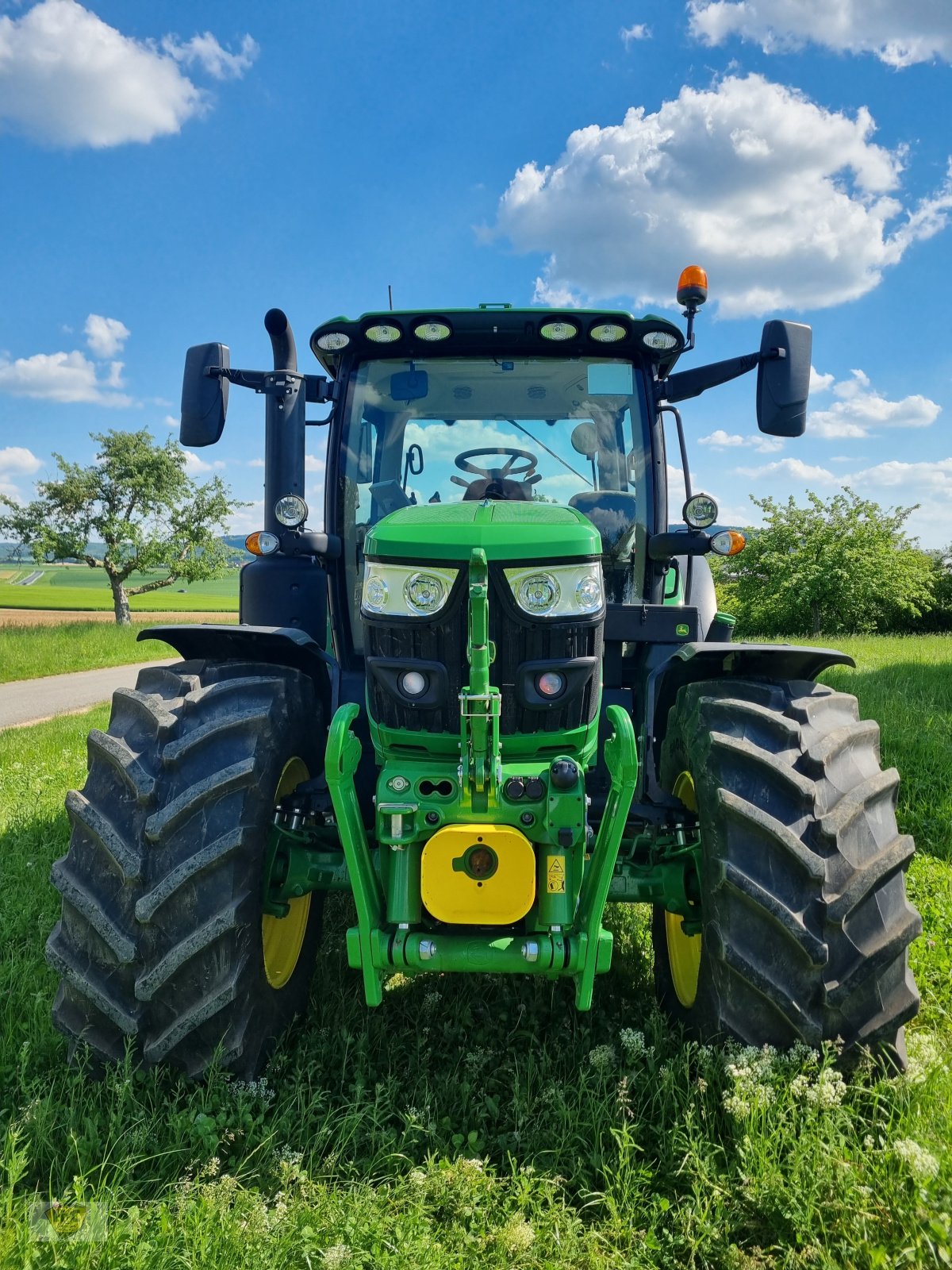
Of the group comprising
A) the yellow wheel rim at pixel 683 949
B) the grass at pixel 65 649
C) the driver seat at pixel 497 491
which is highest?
the driver seat at pixel 497 491

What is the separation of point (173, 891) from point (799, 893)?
1.73m

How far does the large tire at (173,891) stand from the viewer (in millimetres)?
2404

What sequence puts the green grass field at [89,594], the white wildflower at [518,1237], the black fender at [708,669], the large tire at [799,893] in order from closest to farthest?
→ the white wildflower at [518,1237] → the large tire at [799,893] → the black fender at [708,669] → the green grass field at [89,594]

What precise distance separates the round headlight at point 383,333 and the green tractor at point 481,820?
0.93 m

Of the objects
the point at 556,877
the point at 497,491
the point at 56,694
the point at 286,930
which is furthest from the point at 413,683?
the point at 56,694

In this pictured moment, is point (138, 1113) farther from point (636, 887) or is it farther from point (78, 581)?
point (78, 581)

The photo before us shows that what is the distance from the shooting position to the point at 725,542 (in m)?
3.43

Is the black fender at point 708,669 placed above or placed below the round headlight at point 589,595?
below

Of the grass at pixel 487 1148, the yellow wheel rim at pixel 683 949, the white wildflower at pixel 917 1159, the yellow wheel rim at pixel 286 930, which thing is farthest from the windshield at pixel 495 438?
the white wildflower at pixel 917 1159

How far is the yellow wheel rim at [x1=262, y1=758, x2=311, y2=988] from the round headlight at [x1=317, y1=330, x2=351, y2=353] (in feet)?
5.57

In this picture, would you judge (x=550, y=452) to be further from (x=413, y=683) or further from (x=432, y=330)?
(x=413, y=683)

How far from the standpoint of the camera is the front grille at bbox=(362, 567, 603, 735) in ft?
8.32

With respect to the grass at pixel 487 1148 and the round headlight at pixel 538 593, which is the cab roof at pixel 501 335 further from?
the grass at pixel 487 1148

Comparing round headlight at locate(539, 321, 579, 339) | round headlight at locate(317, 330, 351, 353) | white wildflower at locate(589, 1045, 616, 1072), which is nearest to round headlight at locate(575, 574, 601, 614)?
round headlight at locate(539, 321, 579, 339)
